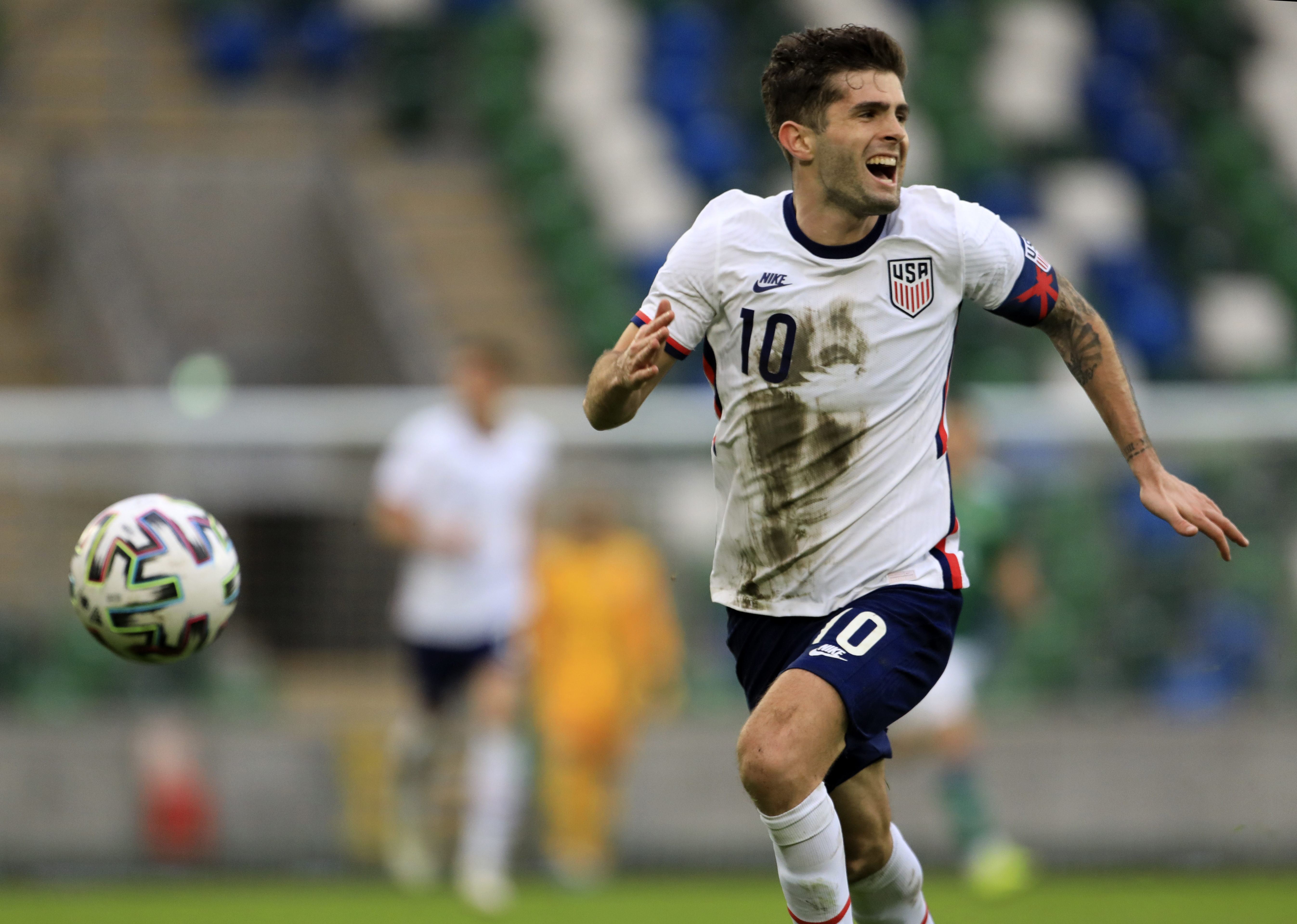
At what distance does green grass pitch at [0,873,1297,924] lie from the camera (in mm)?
8477

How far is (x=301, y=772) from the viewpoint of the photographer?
1102cm

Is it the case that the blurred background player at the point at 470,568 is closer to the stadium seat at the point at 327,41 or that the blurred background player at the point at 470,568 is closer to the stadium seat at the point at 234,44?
the stadium seat at the point at 327,41

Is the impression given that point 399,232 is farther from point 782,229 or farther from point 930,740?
point 782,229

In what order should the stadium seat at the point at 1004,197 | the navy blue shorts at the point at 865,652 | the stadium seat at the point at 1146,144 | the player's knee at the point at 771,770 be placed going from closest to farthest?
the player's knee at the point at 771,770 → the navy blue shorts at the point at 865,652 → the stadium seat at the point at 1004,197 → the stadium seat at the point at 1146,144

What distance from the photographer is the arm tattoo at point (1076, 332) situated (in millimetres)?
4754

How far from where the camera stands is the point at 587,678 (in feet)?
34.1

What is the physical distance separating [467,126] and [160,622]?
12061 mm

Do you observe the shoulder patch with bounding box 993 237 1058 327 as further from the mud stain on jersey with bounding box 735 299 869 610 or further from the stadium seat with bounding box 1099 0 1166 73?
the stadium seat with bounding box 1099 0 1166 73

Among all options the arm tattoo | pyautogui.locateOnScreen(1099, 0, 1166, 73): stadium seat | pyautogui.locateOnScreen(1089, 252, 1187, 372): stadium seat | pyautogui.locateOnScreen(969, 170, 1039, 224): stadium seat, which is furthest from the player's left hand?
pyautogui.locateOnScreen(1099, 0, 1166, 73): stadium seat

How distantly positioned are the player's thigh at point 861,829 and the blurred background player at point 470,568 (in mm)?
4941

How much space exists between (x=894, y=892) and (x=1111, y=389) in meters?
1.47

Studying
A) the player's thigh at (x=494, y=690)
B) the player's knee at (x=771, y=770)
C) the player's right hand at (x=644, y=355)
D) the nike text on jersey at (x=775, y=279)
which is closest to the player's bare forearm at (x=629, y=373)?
the player's right hand at (x=644, y=355)

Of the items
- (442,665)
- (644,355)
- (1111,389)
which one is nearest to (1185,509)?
(1111,389)

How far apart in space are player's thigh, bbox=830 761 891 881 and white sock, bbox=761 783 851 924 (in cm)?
30
